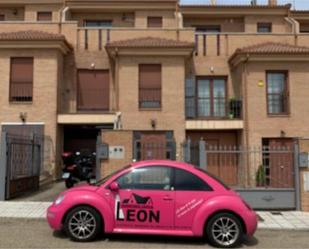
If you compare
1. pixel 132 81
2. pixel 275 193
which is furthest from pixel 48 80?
pixel 275 193

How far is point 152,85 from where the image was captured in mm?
21109

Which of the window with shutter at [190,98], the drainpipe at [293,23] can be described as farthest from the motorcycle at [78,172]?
the drainpipe at [293,23]

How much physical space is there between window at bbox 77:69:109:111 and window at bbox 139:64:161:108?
1966 mm

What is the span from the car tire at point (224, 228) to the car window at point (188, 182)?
59 centimetres

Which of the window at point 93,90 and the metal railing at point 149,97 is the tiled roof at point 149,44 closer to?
the window at point 93,90

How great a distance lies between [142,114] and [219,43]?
5.64 m

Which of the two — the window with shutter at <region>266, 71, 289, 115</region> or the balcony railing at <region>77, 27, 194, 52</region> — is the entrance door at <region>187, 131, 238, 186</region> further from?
the balcony railing at <region>77, 27, 194, 52</region>

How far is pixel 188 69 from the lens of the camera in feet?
73.3

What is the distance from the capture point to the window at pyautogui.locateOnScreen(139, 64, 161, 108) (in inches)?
830

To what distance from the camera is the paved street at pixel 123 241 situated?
8.02 metres

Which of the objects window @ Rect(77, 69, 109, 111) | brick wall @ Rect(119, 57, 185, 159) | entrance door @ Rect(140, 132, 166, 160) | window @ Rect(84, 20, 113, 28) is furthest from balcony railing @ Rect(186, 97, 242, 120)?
window @ Rect(84, 20, 113, 28)

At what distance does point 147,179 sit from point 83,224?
1459 millimetres

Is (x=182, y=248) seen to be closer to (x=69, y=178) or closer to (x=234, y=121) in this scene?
(x=69, y=178)

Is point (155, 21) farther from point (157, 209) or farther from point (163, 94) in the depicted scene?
point (157, 209)
